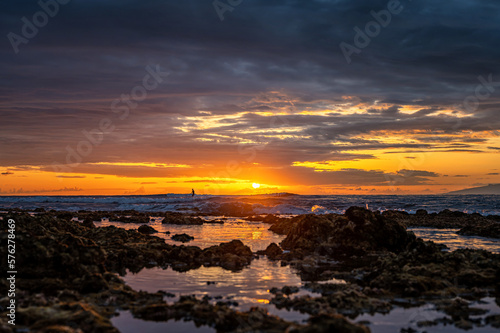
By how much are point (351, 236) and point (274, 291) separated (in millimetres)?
12997

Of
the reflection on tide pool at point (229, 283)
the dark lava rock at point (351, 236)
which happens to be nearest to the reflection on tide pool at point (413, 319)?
the reflection on tide pool at point (229, 283)

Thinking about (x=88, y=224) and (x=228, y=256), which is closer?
(x=228, y=256)

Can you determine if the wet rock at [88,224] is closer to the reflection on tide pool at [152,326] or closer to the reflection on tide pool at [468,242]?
the reflection on tide pool at [152,326]

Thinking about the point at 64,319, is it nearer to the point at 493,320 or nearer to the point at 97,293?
the point at 97,293

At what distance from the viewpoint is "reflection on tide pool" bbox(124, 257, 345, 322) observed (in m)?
13.4

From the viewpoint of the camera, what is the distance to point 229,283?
1598cm

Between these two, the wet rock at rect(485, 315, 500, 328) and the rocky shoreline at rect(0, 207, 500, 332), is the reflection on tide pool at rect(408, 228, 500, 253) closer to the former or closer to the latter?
the rocky shoreline at rect(0, 207, 500, 332)

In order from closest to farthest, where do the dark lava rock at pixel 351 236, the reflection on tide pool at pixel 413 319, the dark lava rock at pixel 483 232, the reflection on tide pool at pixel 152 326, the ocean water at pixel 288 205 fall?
the reflection on tide pool at pixel 152 326
the reflection on tide pool at pixel 413 319
the dark lava rock at pixel 351 236
the dark lava rock at pixel 483 232
the ocean water at pixel 288 205

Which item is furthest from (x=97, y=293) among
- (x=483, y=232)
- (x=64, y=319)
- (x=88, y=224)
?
(x=483, y=232)

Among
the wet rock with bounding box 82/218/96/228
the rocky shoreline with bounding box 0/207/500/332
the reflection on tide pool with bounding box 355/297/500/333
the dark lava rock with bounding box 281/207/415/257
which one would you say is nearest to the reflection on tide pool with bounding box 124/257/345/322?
the rocky shoreline with bounding box 0/207/500/332

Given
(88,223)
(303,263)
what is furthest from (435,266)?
(88,223)

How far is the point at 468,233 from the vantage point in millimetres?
36156

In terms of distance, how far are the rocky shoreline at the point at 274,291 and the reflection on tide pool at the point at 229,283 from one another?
0.58 metres

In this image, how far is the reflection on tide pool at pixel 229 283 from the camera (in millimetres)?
13367
